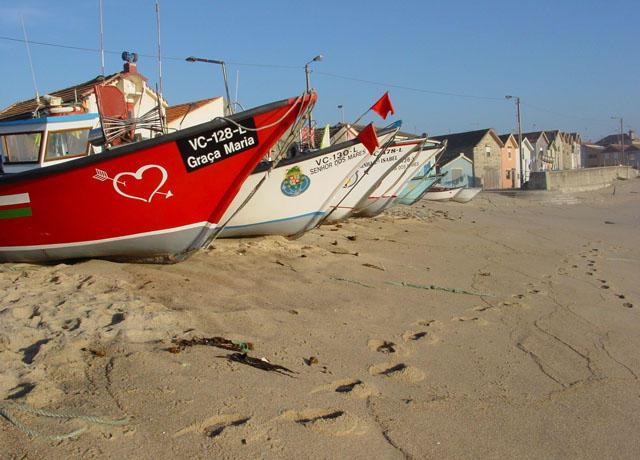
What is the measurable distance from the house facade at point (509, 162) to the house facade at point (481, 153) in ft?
2.58

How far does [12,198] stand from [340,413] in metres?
4.47

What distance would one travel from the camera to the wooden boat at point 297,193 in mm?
8633

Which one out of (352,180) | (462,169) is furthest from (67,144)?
(462,169)

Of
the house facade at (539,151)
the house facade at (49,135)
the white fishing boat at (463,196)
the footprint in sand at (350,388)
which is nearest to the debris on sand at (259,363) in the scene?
the footprint in sand at (350,388)

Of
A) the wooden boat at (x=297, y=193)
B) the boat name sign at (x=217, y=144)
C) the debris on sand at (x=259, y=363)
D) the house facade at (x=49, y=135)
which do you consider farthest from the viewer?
the wooden boat at (x=297, y=193)

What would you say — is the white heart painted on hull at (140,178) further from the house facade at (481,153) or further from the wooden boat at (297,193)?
the house facade at (481,153)

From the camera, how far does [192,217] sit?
20.6 feet

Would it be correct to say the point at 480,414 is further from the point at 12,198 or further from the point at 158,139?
the point at 12,198

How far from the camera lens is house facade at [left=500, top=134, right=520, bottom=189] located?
158 ft

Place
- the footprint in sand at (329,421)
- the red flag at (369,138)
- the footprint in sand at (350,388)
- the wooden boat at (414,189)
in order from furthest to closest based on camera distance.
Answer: the wooden boat at (414,189) → the red flag at (369,138) → the footprint in sand at (350,388) → the footprint in sand at (329,421)

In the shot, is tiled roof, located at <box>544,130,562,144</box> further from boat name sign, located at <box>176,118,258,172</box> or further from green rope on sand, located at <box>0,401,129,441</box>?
green rope on sand, located at <box>0,401,129,441</box>

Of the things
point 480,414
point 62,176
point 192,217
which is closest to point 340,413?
point 480,414

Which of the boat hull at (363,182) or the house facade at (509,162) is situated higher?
the boat hull at (363,182)

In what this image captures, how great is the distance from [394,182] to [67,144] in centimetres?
810
